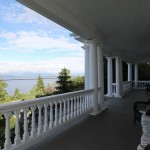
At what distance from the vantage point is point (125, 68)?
24312 mm

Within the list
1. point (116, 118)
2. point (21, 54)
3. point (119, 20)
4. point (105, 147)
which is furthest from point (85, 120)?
point (21, 54)

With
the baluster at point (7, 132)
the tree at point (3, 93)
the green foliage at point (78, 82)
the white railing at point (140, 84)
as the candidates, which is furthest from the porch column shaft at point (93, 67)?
the white railing at point (140, 84)

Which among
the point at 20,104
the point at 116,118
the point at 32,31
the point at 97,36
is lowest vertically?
the point at 116,118

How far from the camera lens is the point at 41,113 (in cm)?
471

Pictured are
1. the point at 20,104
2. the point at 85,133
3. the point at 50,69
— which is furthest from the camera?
the point at 50,69

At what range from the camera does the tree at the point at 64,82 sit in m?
17.1

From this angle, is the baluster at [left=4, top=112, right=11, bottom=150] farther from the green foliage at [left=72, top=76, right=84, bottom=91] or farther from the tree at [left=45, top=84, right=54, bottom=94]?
the green foliage at [left=72, top=76, right=84, bottom=91]

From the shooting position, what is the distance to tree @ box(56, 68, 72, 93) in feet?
56.1

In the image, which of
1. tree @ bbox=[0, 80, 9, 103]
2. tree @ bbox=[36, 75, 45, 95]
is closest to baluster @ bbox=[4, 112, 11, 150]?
tree @ bbox=[0, 80, 9, 103]

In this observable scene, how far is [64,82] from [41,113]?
12757 millimetres

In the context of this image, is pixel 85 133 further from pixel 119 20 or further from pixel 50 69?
pixel 50 69

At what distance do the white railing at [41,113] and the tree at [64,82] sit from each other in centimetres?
905

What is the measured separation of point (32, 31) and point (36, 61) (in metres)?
4.32

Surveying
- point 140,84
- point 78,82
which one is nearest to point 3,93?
point 78,82
